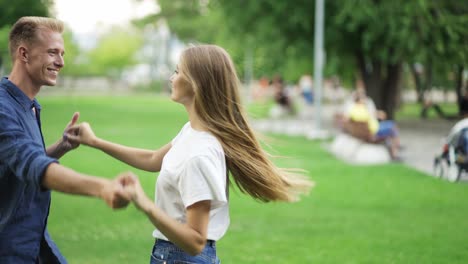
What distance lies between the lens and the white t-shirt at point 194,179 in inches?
123

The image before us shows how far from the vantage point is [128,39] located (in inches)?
4075

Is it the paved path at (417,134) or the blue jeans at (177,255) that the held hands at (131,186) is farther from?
the paved path at (417,134)

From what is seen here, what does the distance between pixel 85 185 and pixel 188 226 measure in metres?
0.51

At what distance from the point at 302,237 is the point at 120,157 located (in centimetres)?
542

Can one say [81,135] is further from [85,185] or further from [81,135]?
[85,185]

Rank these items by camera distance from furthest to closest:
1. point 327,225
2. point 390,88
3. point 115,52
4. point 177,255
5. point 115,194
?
point 115,52
point 390,88
point 327,225
point 177,255
point 115,194

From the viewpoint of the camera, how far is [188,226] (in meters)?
3.07

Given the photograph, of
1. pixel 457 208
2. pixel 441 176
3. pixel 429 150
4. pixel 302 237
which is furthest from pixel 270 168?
pixel 429 150

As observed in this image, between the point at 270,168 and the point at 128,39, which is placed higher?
the point at 270,168

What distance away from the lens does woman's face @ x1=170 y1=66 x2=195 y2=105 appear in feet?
11.1

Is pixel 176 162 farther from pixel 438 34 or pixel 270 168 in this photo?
pixel 438 34

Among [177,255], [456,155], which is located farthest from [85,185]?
[456,155]

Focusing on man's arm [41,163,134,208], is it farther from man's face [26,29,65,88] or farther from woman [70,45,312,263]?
man's face [26,29,65,88]

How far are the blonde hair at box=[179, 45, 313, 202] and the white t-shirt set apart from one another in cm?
9
